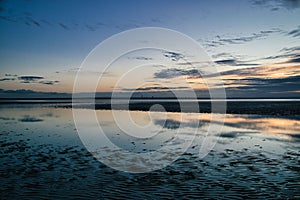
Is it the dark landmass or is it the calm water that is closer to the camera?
the calm water

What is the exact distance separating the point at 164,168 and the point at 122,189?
10.9 ft

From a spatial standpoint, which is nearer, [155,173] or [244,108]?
[155,173]

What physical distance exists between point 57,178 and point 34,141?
975 cm

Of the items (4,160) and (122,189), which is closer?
(122,189)

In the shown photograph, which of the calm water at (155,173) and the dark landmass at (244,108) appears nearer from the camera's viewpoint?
the calm water at (155,173)

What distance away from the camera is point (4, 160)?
13023mm

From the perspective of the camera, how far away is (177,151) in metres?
15.5

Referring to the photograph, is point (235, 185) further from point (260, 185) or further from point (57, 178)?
point (57, 178)

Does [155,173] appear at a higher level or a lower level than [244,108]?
lower

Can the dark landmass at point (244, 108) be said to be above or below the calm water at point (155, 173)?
above

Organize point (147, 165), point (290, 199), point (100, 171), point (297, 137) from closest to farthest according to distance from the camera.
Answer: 1. point (290, 199)
2. point (100, 171)
3. point (147, 165)
4. point (297, 137)

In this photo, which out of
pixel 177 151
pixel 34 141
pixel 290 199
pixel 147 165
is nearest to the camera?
pixel 290 199

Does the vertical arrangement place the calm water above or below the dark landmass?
below

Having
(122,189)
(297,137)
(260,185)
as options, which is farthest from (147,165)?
(297,137)
